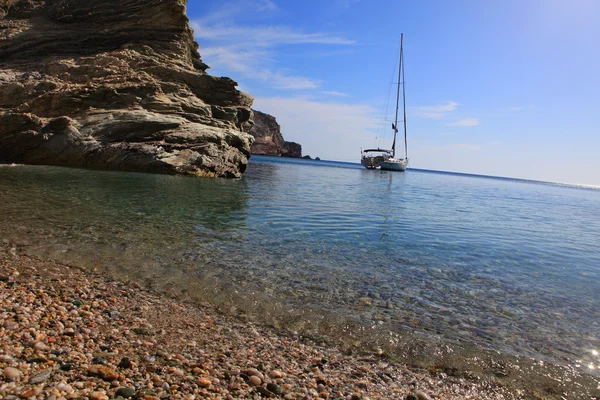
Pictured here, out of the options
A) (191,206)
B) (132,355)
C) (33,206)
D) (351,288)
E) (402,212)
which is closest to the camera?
(132,355)

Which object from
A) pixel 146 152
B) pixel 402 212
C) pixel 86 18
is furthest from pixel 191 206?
pixel 86 18

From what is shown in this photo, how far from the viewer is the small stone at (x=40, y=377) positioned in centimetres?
301

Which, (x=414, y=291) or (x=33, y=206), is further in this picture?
(x=33, y=206)

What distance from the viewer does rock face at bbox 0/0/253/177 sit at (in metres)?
28.1

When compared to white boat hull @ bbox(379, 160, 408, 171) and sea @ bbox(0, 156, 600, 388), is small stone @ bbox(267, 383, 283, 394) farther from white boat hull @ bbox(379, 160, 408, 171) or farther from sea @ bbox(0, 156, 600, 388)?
white boat hull @ bbox(379, 160, 408, 171)

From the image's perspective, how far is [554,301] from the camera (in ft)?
24.1

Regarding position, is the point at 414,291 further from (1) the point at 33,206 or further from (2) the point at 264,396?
(1) the point at 33,206

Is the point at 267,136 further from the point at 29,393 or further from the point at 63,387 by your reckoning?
the point at 29,393

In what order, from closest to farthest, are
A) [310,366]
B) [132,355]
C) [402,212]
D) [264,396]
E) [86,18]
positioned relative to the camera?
1. [264,396]
2. [132,355]
3. [310,366]
4. [402,212]
5. [86,18]

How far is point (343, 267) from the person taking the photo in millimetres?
8445

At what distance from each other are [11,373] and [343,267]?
648cm

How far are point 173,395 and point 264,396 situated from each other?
842mm

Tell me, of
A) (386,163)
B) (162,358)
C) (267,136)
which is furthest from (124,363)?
(267,136)

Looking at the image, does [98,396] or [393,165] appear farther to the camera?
[393,165]
